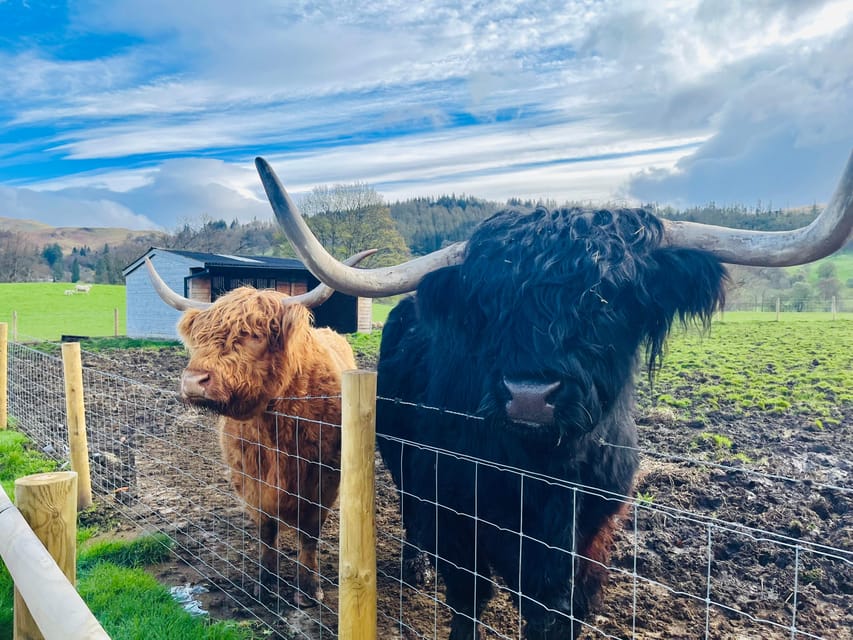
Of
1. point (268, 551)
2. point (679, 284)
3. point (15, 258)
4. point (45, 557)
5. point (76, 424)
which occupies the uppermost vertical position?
point (15, 258)

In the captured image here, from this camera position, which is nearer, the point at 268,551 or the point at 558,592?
the point at 558,592

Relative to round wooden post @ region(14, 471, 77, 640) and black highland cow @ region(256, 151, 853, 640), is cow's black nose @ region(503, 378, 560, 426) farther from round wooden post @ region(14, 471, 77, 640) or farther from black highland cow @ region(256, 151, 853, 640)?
round wooden post @ region(14, 471, 77, 640)

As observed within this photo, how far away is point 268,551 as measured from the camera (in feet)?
12.8

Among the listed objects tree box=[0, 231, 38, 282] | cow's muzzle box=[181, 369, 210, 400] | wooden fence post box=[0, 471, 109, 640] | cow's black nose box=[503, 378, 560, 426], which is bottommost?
wooden fence post box=[0, 471, 109, 640]

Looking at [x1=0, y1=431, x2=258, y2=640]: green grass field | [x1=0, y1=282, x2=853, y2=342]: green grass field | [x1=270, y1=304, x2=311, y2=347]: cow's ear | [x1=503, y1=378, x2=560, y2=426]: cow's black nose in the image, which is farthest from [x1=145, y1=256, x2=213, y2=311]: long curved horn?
[x1=0, y1=282, x2=853, y2=342]: green grass field

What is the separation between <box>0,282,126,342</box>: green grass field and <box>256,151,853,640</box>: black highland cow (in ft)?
92.6

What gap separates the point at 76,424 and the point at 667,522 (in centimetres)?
496

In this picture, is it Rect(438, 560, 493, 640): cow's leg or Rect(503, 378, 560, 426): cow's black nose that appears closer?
Rect(503, 378, 560, 426): cow's black nose

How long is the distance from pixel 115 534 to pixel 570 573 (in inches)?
145

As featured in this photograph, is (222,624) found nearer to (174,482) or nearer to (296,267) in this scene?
(174,482)

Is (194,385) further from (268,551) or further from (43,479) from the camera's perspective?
(268,551)

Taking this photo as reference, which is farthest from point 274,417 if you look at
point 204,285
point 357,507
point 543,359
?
point 204,285

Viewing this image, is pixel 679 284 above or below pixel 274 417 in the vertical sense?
above

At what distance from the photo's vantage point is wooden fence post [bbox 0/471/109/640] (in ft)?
5.56
